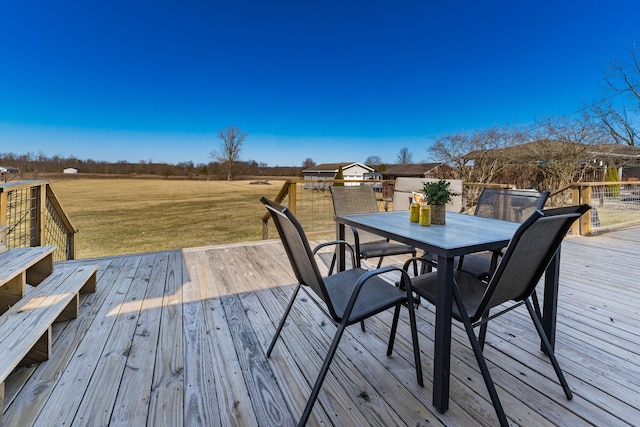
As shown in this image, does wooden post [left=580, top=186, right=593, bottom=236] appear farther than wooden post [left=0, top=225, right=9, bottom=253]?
Yes

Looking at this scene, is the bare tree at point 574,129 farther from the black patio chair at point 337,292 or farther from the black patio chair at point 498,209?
the black patio chair at point 337,292

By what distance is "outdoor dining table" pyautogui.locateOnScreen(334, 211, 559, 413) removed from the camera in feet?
3.85

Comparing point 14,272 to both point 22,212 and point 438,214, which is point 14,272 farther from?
point 438,214

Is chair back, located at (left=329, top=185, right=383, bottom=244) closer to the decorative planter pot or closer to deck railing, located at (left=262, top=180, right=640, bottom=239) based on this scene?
the decorative planter pot

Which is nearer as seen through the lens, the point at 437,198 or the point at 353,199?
the point at 437,198

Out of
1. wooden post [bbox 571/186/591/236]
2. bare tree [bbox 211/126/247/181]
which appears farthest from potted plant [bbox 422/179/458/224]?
bare tree [bbox 211/126/247/181]

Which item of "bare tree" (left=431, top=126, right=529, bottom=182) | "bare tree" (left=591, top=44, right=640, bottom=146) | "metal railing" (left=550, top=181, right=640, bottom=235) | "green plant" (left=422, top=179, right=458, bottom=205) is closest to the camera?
"green plant" (left=422, top=179, right=458, bottom=205)

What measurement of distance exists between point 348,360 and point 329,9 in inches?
373

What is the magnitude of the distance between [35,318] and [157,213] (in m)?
14.1

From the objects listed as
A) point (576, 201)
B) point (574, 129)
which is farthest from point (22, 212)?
point (574, 129)

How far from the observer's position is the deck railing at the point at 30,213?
222 centimetres

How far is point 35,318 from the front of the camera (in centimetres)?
154

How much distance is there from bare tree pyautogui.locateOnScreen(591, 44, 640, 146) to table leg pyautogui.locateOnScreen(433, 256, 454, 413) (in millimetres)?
14581

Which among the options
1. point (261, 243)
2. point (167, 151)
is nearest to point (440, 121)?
point (261, 243)
